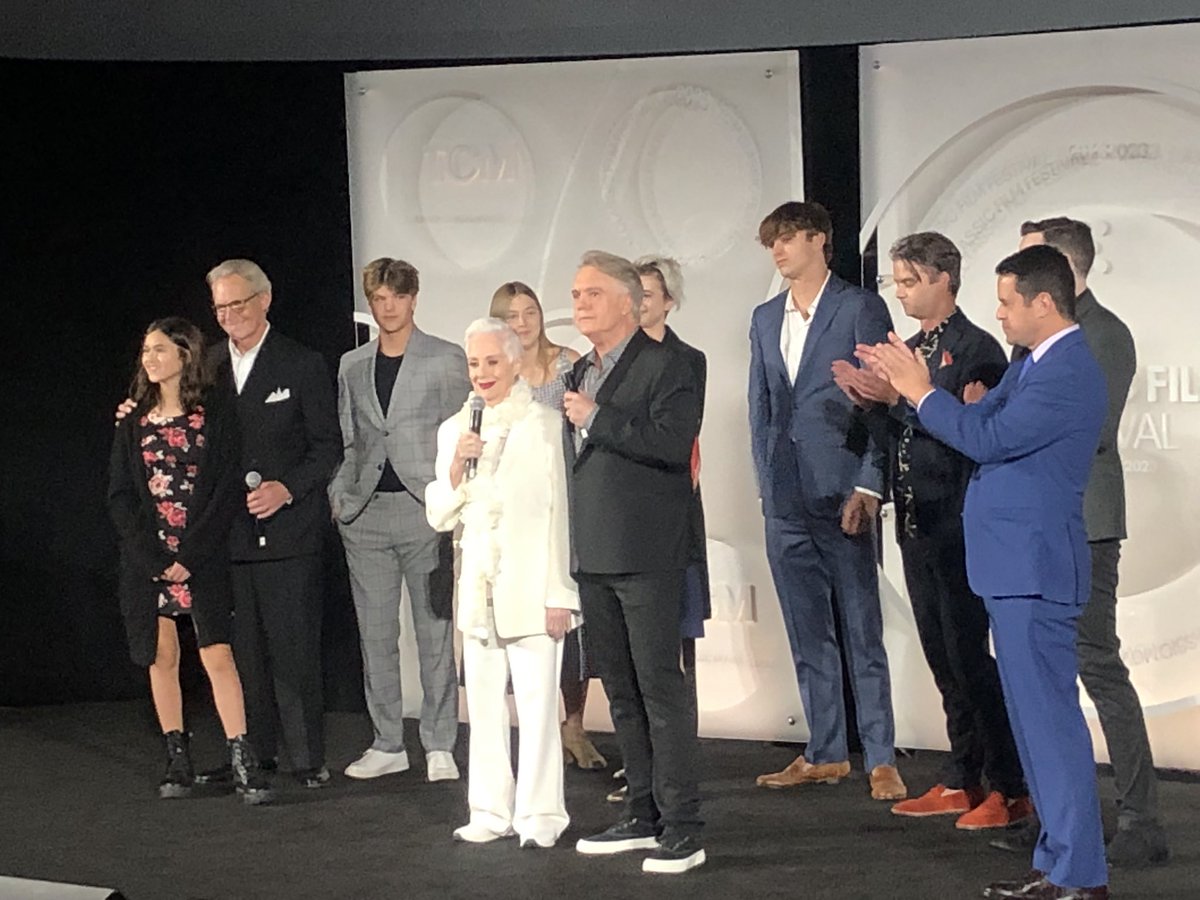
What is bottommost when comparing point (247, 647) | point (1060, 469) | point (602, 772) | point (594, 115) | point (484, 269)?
point (602, 772)

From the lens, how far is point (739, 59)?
5664mm

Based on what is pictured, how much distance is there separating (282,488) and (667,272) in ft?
4.46

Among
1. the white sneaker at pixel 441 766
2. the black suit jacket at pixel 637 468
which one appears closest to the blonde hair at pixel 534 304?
the black suit jacket at pixel 637 468

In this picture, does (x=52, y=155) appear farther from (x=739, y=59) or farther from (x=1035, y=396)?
(x=1035, y=396)

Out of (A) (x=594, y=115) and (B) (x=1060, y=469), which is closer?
(B) (x=1060, y=469)

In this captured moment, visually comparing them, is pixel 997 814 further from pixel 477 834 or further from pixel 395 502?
pixel 395 502

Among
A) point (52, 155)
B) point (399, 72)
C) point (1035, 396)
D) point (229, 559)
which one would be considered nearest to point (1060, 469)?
point (1035, 396)

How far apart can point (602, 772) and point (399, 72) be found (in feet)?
8.62

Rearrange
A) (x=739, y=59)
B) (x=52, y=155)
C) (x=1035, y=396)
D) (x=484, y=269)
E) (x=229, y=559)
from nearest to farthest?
(x=1035, y=396) → (x=229, y=559) → (x=739, y=59) → (x=484, y=269) → (x=52, y=155)

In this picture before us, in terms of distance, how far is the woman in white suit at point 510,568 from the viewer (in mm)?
4324

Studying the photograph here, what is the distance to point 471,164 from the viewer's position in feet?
20.0

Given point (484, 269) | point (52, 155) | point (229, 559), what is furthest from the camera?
point (52, 155)

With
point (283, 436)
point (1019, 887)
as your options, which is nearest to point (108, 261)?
point (283, 436)

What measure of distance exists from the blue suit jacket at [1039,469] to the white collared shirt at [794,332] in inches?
51.1
